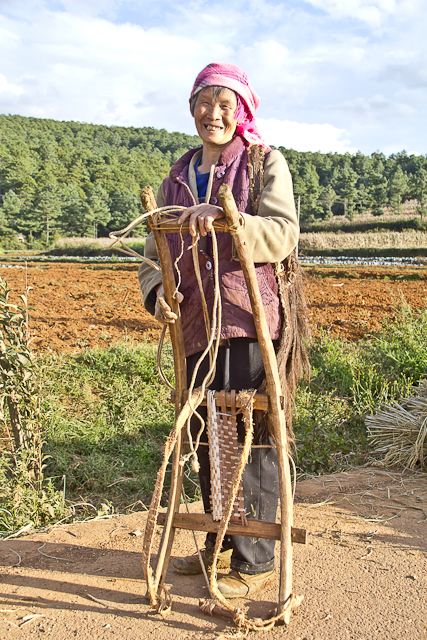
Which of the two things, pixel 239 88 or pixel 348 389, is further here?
pixel 348 389

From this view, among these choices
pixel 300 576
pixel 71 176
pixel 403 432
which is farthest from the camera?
pixel 71 176

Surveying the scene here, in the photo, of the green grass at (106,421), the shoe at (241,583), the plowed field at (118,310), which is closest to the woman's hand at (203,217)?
the shoe at (241,583)

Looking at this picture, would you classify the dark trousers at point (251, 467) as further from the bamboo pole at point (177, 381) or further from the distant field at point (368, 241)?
the distant field at point (368, 241)

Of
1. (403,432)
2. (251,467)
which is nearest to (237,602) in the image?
(251,467)

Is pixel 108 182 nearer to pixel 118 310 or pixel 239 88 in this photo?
pixel 118 310

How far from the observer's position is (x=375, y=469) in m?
3.46

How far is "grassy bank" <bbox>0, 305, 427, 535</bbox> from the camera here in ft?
10.9

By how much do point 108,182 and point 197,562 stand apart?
6629 cm

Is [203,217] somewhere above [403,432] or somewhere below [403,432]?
above

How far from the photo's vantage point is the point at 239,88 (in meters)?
1.85

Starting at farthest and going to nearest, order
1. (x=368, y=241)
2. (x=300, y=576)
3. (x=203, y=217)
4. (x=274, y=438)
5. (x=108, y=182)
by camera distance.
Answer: (x=108, y=182) → (x=368, y=241) → (x=300, y=576) → (x=274, y=438) → (x=203, y=217)

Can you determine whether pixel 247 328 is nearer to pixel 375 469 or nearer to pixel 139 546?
pixel 139 546

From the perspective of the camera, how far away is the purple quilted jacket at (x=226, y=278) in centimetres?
188

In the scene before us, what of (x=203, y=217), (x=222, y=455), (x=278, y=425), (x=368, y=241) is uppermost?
(x=368, y=241)
